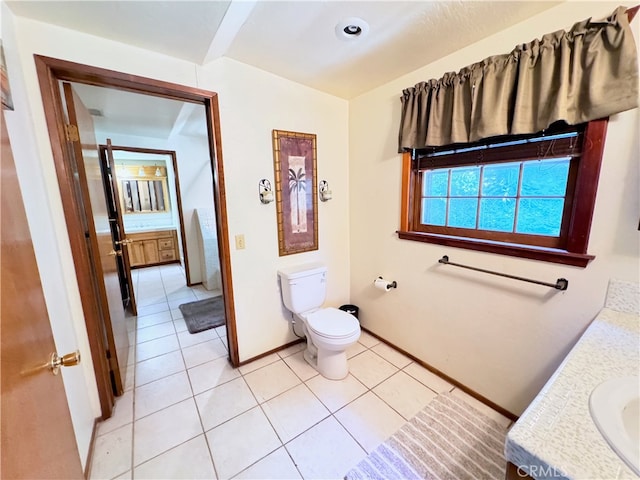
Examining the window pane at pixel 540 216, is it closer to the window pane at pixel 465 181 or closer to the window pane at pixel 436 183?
the window pane at pixel 465 181

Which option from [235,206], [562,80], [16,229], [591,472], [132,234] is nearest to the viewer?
[591,472]

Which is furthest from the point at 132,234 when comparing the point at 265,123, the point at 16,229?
the point at 16,229

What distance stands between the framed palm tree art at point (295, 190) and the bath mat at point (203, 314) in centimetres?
134

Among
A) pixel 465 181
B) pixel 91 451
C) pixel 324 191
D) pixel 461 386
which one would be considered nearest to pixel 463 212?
pixel 465 181

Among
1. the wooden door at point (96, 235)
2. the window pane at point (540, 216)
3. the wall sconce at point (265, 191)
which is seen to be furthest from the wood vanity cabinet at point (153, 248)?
the window pane at point (540, 216)

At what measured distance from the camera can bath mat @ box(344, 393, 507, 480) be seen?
1.29 metres

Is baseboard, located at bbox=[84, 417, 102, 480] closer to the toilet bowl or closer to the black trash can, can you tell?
the toilet bowl

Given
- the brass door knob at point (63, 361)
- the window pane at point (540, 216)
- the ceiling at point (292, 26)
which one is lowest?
the brass door knob at point (63, 361)

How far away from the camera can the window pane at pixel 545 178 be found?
1.33 meters

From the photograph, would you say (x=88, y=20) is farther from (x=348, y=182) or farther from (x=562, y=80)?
(x=562, y=80)

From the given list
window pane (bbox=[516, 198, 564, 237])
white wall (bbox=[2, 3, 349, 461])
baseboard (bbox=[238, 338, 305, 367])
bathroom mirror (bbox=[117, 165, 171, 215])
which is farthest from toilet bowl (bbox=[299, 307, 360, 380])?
bathroom mirror (bbox=[117, 165, 171, 215])

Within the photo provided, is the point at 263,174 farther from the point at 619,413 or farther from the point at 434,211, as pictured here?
the point at 619,413

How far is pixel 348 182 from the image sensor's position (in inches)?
97.0

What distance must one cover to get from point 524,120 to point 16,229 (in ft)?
6.71
